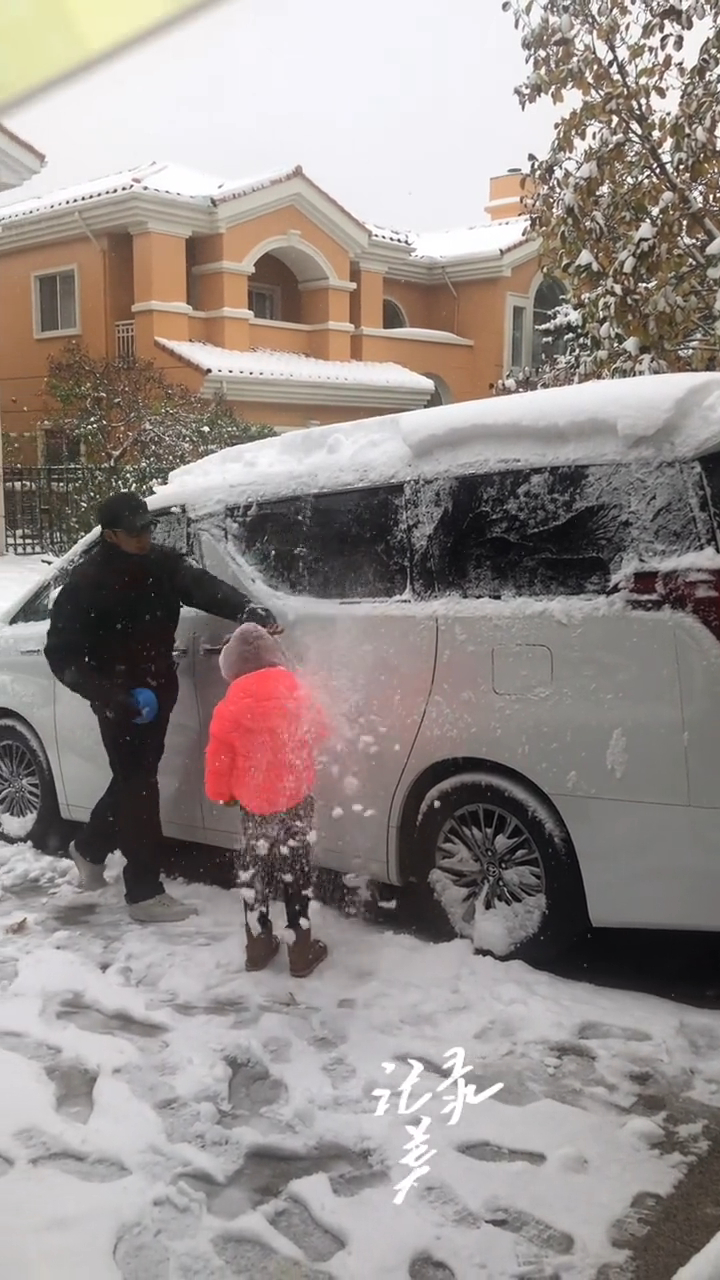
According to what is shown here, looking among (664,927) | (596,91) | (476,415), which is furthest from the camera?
(596,91)

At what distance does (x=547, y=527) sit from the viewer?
366 centimetres

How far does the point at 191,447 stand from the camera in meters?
10.2

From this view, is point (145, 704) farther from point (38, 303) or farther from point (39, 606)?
point (38, 303)

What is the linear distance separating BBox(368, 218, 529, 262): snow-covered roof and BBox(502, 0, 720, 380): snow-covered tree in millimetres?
5516

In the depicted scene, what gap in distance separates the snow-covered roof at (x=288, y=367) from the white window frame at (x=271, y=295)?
2.62 ft

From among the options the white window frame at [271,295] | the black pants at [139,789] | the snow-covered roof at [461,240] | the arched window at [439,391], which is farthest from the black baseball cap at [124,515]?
the white window frame at [271,295]

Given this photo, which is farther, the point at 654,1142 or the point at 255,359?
the point at 255,359

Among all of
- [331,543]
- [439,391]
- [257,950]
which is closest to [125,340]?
[439,391]

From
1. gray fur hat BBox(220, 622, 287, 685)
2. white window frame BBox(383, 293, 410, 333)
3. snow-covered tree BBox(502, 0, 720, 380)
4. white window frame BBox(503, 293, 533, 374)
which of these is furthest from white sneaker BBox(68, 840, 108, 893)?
white window frame BBox(383, 293, 410, 333)

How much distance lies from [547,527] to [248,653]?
43.3 inches

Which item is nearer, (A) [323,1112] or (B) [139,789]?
(A) [323,1112]

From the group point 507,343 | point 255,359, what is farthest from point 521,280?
point 255,359

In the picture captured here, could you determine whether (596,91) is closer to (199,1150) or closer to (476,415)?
(476,415)

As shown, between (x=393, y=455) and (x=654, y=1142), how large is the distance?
8.05 ft
